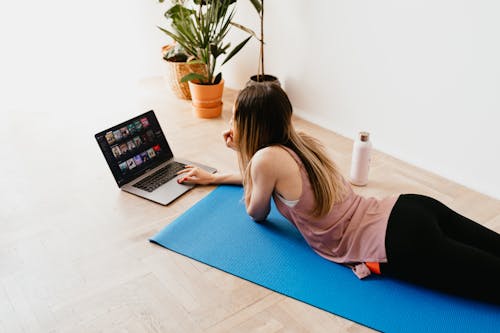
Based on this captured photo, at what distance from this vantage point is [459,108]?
2154 millimetres

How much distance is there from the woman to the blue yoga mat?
0.06 meters

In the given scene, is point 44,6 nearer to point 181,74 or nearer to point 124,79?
point 124,79

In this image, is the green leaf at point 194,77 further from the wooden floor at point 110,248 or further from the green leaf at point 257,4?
the green leaf at point 257,4

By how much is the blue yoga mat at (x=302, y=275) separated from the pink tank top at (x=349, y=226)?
0.07m

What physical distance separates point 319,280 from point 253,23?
2.07 metres

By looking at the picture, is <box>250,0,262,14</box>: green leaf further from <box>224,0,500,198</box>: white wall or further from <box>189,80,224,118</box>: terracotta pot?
<box>189,80,224,118</box>: terracotta pot

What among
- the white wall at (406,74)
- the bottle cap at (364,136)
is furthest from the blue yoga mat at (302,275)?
the white wall at (406,74)

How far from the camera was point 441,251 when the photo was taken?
136 centimetres

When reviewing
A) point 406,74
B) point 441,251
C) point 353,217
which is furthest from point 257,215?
point 406,74

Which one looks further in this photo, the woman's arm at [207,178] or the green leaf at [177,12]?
the green leaf at [177,12]

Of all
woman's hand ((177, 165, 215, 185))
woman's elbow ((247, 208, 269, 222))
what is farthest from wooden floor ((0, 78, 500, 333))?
woman's elbow ((247, 208, 269, 222))

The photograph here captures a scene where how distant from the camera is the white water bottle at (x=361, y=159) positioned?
6.92ft

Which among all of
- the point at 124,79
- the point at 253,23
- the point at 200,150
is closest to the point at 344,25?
the point at 253,23

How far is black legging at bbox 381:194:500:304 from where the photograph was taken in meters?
1.36
